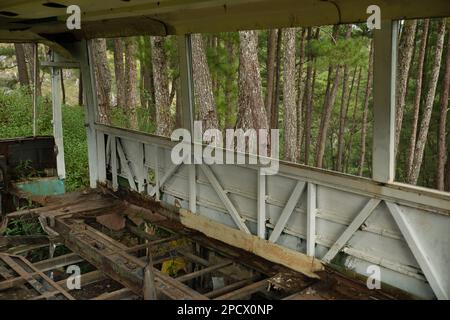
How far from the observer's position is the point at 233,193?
5.40m

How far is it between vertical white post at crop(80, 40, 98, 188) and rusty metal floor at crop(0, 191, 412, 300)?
0.61 m

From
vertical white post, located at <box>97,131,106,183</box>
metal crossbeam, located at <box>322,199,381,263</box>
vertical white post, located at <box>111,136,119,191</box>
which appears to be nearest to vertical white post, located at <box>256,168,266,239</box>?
metal crossbeam, located at <box>322,199,381,263</box>

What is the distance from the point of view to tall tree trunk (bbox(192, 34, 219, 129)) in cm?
915

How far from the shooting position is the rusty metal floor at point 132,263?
4277mm

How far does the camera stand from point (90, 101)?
7.68m

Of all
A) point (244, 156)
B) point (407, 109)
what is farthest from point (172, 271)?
point (407, 109)

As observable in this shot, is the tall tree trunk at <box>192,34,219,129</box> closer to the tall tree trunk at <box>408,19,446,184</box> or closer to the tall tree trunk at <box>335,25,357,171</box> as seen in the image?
the tall tree trunk at <box>408,19,446,184</box>

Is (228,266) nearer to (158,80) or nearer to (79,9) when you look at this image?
(79,9)

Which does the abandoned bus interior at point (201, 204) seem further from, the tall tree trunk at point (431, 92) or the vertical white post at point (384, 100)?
the tall tree trunk at point (431, 92)

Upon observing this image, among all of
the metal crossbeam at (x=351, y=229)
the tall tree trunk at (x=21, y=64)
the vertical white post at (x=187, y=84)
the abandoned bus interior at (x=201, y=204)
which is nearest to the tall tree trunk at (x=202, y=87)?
the abandoned bus interior at (x=201, y=204)

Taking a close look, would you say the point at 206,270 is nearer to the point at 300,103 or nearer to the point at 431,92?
the point at 431,92

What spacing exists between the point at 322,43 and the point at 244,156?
7.53m

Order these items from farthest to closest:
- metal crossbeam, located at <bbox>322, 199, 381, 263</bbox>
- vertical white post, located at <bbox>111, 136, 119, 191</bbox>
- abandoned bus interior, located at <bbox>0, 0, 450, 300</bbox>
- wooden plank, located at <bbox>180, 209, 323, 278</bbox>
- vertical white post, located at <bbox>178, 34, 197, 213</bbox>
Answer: vertical white post, located at <bbox>111, 136, 119, 191</bbox> → vertical white post, located at <bbox>178, 34, 197, 213</bbox> → wooden plank, located at <bbox>180, 209, 323, 278</bbox> → metal crossbeam, located at <bbox>322, 199, 381, 263</bbox> → abandoned bus interior, located at <bbox>0, 0, 450, 300</bbox>

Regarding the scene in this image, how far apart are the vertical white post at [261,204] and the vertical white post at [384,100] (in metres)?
1.37
